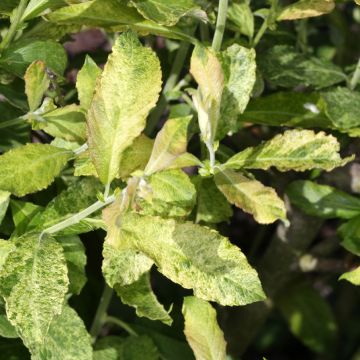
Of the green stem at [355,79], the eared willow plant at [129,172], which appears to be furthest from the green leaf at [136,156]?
the green stem at [355,79]

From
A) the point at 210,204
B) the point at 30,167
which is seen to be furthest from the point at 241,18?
the point at 30,167

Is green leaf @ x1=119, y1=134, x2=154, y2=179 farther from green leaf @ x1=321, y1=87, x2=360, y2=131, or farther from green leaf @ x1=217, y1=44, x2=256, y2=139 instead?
green leaf @ x1=321, y1=87, x2=360, y2=131

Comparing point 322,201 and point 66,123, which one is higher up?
point 66,123

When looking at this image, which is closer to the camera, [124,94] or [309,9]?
[124,94]

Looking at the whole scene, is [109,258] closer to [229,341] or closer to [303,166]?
[303,166]

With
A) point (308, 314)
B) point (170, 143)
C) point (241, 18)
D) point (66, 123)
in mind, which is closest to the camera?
point (170, 143)

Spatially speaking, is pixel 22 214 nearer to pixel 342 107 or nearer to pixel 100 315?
pixel 100 315

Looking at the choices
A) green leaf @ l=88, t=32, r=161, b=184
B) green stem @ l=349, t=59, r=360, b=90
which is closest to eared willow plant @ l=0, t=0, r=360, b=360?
green leaf @ l=88, t=32, r=161, b=184
